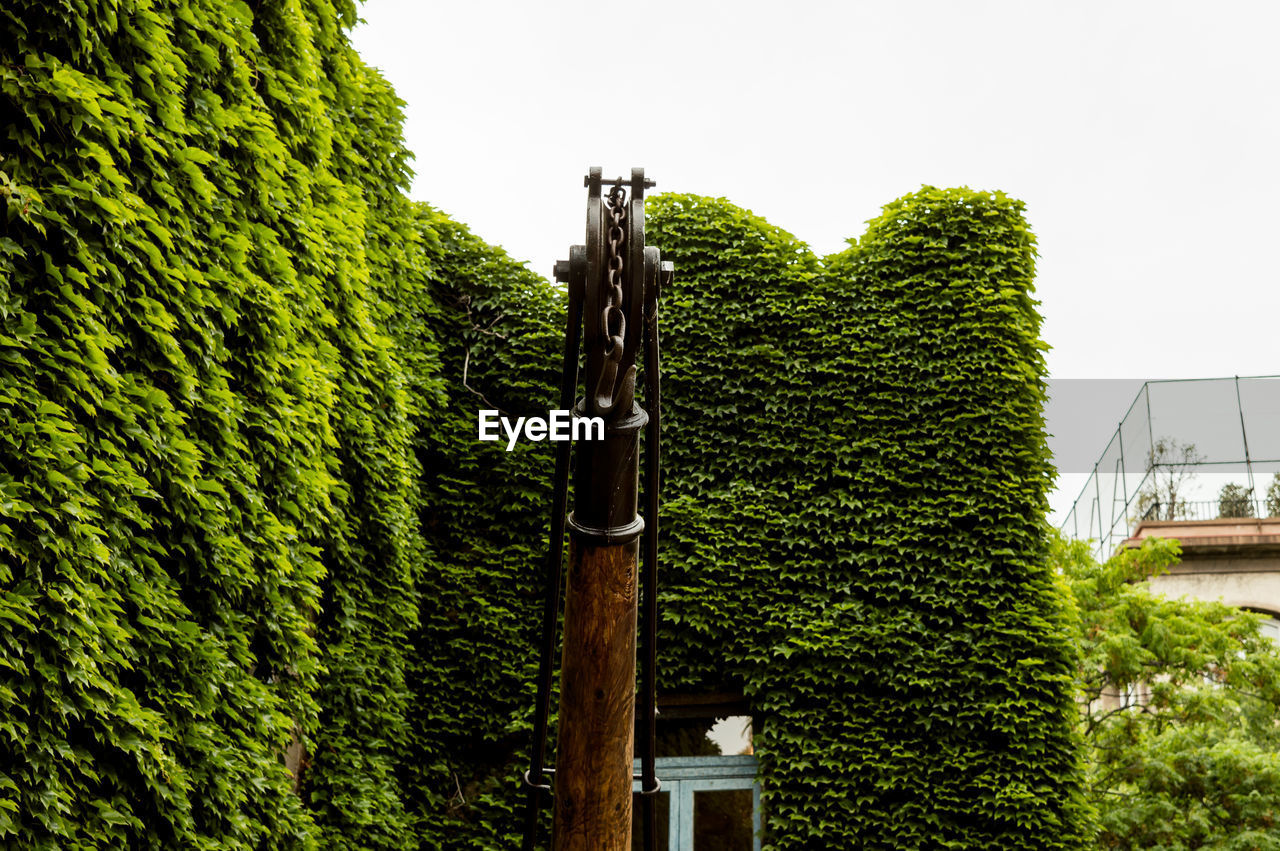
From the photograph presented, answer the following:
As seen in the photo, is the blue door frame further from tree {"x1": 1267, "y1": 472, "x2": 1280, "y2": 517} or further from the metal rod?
tree {"x1": 1267, "y1": 472, "x2": 1280, "y2": 517}

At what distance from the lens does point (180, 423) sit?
4867mm

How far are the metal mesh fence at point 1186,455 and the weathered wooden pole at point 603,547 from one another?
18.2 meters

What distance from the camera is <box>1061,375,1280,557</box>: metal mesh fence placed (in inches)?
760

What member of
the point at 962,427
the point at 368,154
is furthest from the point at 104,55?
the point at 962,427

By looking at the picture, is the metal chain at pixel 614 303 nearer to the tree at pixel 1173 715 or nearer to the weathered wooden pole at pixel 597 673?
the weathered wooden pole at pixel 597 673

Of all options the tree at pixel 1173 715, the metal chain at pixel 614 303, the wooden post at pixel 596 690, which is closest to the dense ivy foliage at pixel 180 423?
the wooden post at pixel 596 690

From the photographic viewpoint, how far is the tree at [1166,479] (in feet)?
63.9

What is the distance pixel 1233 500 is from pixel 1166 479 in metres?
1.52

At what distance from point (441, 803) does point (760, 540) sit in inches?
141

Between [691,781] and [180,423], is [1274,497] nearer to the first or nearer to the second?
[691,781]

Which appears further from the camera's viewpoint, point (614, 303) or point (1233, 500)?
point (1233, 500)

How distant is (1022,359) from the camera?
9.63 m

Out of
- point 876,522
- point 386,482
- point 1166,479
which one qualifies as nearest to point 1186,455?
point 1166,479

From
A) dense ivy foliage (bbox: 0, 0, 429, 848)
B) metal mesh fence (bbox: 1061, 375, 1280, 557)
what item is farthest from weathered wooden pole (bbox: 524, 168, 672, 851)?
metal mesh fence (bbox: 1061, 375, 1280, 557)
